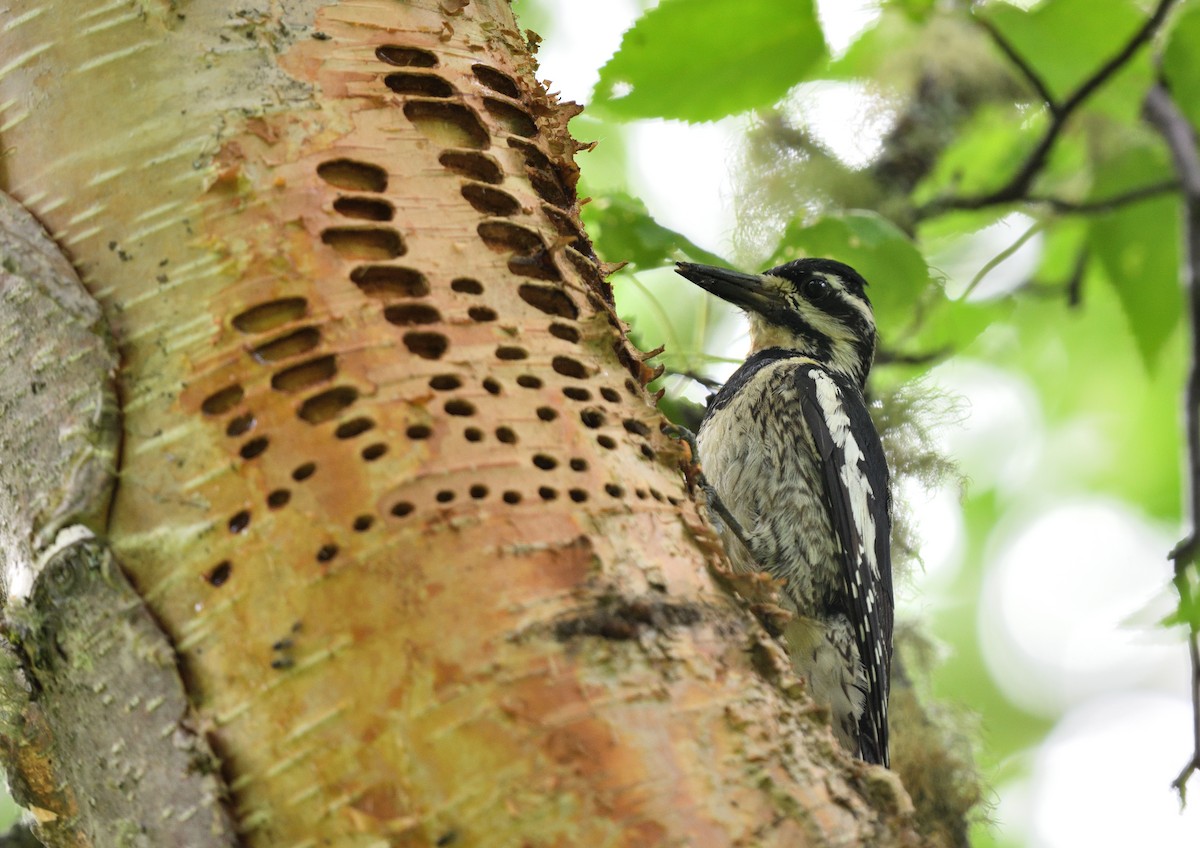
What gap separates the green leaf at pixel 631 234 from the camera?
2.48 m

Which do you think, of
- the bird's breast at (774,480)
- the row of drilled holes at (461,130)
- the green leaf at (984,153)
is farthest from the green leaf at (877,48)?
the row of drilled holes at (461,130)

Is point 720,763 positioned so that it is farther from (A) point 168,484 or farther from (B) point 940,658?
(B) point 940,658

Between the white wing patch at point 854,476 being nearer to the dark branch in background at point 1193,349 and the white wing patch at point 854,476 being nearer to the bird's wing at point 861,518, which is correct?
the bird's wing at point 861,518

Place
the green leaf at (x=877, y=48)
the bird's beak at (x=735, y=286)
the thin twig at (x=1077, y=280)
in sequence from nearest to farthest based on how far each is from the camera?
the bird's beak at (x=735, y=286) → the green leaf at (x=877, y=48) → the thin twig at (x=1077, y=280)

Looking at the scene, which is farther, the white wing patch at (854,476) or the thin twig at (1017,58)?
the white wing patch at (854,476)

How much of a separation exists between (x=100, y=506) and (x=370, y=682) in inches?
14.6

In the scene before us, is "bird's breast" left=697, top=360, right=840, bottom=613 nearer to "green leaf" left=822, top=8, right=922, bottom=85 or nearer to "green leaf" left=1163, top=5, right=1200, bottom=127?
"green leaf" left=822, top=8, right=922, bottom=85

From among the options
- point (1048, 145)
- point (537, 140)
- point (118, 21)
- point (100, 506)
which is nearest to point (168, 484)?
point (100, 506)

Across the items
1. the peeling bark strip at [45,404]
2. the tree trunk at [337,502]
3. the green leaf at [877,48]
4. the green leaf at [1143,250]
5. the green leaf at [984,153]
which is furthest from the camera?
the green leaf at [984,153]

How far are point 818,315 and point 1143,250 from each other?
103cm

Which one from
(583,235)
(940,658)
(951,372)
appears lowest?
(583,235)

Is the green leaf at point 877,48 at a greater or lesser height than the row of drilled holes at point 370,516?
greater

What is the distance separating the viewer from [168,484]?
50.3 inches

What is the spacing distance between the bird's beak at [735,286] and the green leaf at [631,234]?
15.0 inches
